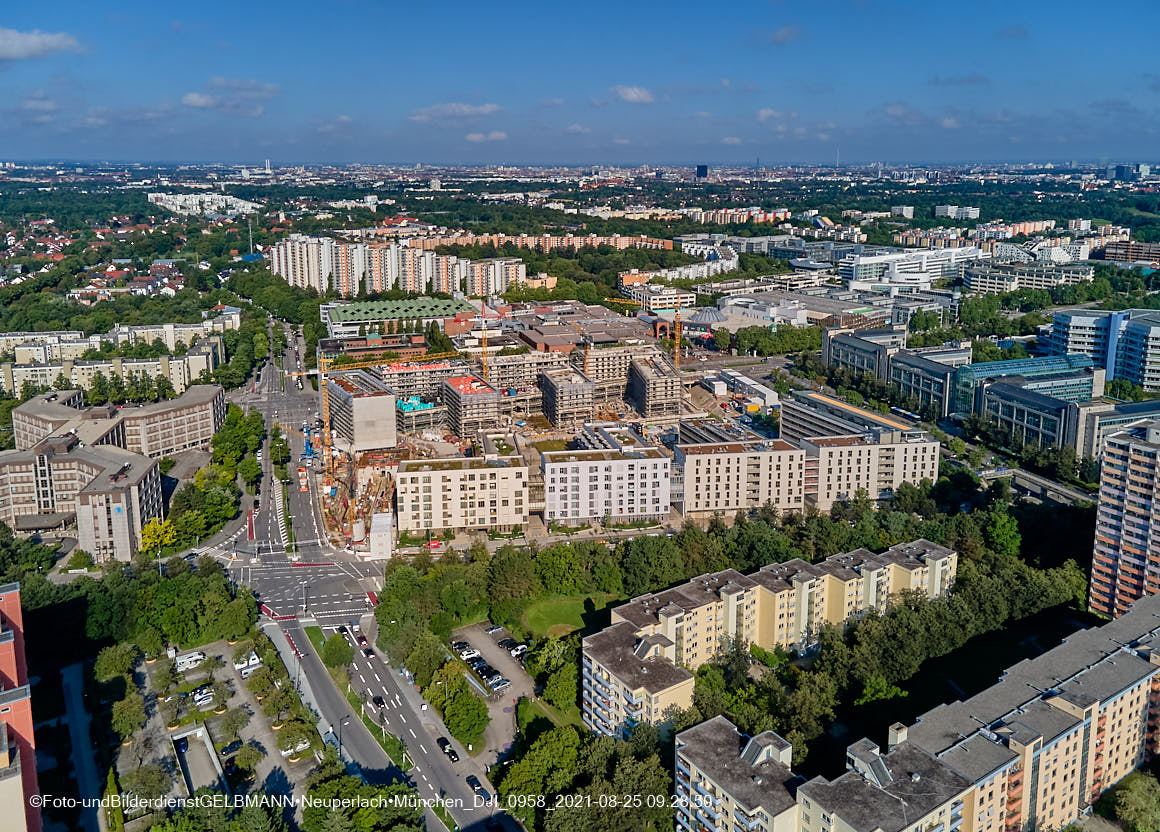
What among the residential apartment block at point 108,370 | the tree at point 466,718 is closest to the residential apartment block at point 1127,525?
the tree at point 466,718

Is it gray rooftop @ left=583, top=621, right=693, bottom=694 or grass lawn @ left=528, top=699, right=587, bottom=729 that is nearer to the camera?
gray rooftop @ left=583, top=621, right=693, bottom=694

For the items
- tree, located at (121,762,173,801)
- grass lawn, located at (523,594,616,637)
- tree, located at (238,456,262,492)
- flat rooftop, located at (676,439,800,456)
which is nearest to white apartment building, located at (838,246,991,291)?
flat rooftop, located at (676,439,800,456)

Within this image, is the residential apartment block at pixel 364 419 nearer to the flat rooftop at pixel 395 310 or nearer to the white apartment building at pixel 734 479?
the white apartment building at pixel 734 479

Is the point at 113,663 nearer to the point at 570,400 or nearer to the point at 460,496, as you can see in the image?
the point at 460,496

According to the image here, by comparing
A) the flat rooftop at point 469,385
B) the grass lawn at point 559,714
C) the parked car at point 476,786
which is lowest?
the parked car at point 476,786

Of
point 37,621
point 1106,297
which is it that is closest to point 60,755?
point 37,621

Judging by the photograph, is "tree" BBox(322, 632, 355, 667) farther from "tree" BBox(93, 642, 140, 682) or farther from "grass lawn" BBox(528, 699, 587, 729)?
"grass lawn" BBox(528, 699, 587, 729)

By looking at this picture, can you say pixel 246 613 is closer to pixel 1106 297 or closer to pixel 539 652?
pixel 539 652
